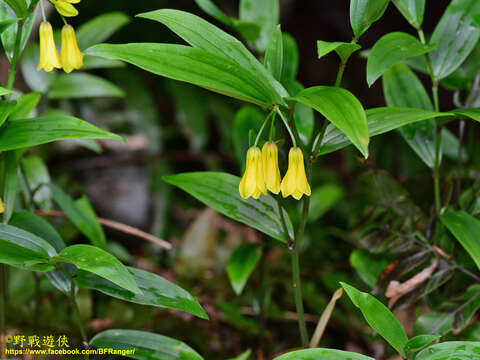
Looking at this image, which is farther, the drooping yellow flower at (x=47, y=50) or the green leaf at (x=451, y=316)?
the green leaf at (x=451, y=316)

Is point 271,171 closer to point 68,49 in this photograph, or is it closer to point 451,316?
point 68,49

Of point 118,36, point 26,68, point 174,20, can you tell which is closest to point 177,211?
point 118,36

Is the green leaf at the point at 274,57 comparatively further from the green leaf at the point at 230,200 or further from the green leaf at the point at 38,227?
the green leaf at the point at 38,227

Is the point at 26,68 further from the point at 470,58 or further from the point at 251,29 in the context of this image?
the point at 470,58

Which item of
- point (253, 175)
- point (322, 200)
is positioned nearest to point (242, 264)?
point (253, 175)

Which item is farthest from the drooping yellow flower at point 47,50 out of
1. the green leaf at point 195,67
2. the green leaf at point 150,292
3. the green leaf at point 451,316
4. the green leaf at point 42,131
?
the green leaf at point 451,316

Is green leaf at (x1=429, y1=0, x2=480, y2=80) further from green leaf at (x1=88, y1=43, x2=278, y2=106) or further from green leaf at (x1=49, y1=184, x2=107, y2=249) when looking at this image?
green leaf at (x1=49, y1=184, x2=107, y2=249)

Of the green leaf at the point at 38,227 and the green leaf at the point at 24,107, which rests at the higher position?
the green leaf at the point at 24,107

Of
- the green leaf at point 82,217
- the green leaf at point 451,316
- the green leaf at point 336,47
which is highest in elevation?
the green leaf at point 336,47
